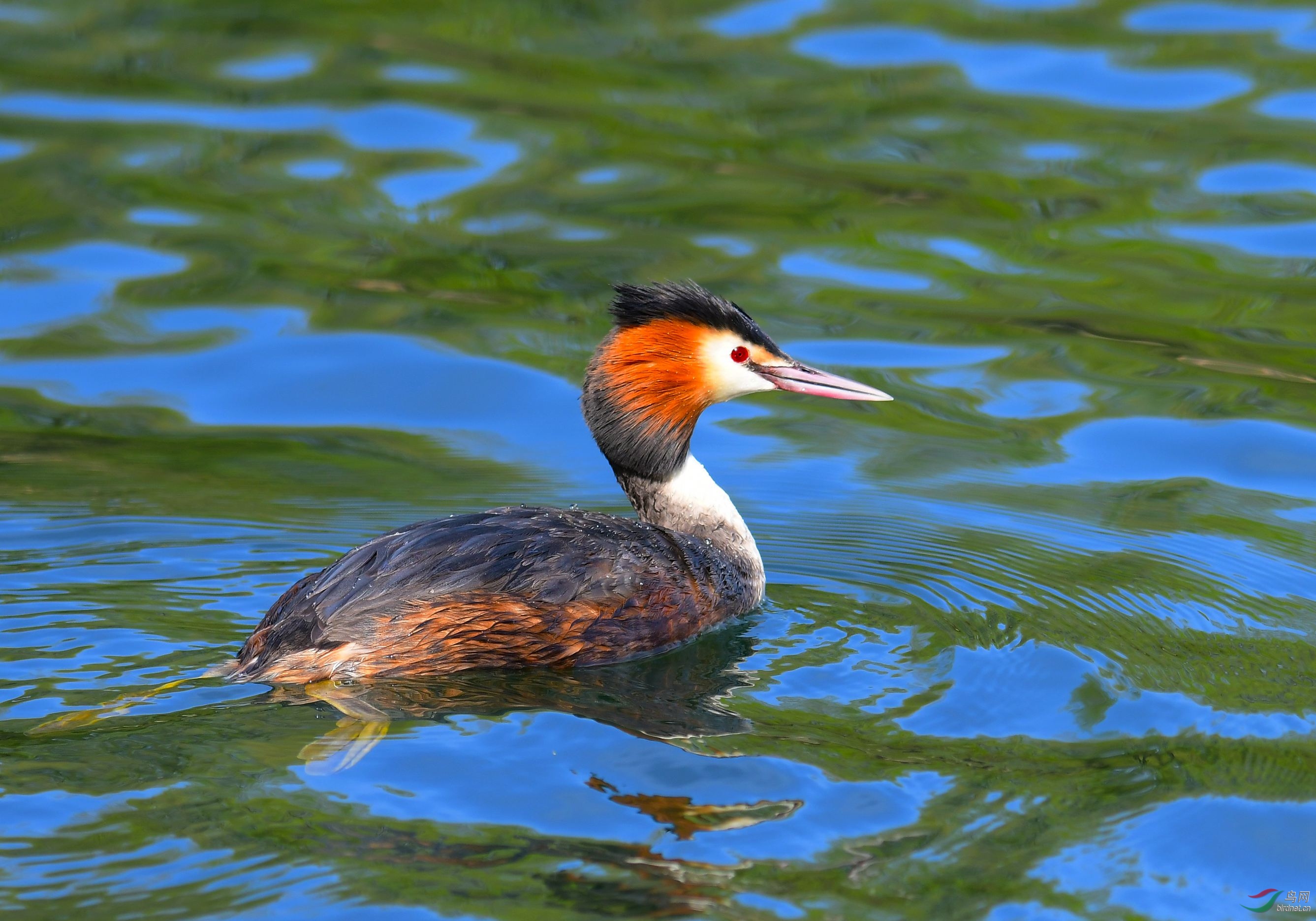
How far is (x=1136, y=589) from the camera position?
6.27 metres

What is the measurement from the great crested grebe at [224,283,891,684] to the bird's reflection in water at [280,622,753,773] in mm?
64

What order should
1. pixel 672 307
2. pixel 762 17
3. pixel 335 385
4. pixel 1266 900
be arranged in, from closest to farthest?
pixel 1266 900
pixel 672 307
pixel 335 385
pixel 762 17

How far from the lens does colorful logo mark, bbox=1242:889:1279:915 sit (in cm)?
424

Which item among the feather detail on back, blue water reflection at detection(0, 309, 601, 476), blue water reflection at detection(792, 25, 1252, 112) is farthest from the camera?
blue water reflection at detection(792, 25, 1252, 112)

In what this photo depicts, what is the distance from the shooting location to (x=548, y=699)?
5.28 meters

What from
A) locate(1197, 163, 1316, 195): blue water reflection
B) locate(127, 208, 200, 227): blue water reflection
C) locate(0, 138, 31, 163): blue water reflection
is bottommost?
locate(1197, 163, 1316, 195): blue water reflection

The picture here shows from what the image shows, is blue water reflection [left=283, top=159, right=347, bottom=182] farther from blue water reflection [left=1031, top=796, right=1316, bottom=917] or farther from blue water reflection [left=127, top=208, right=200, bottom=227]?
blue water reflection [left=1031, top=796, right=1316, bottom=917]

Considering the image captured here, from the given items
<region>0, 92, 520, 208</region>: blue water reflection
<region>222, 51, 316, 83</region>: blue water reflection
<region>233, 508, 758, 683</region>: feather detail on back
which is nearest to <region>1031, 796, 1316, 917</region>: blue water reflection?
<region>233, 508, 758, 683</region>: feather detail on back

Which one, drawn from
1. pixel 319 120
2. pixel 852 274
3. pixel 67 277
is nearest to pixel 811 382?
pixel 852 274

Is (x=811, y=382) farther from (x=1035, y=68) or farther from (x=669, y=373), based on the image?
(x=1035, y=68)

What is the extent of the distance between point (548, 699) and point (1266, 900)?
2.12 meters

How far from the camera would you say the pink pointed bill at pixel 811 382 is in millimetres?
6465

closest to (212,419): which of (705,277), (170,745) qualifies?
(705,277)

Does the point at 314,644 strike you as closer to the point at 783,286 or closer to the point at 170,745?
the point at 170,745
